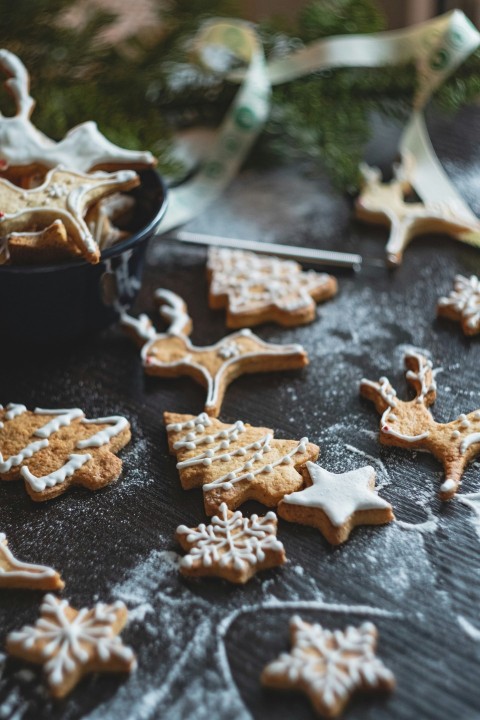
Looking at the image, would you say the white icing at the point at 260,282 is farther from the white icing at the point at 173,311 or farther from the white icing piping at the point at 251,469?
the white icing piping at the point at 251,469

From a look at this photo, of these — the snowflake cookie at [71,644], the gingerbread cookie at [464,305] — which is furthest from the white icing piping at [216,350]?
the snowflake cookie at [71,644]

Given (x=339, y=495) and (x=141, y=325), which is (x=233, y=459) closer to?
(x=339, y=495)

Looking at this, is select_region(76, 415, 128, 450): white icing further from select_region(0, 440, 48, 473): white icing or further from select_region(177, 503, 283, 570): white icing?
select_region(177, 503, 283, 570): white icing

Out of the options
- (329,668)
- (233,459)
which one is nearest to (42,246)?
(233,459)

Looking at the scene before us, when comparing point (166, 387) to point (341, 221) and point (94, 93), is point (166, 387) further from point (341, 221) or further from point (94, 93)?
point (94, 93)

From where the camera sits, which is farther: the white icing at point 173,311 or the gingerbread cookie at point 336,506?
the white icing at point 173,311

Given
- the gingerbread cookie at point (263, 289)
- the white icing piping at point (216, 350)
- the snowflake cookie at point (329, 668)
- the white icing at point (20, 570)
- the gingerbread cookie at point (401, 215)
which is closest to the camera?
the snowflake cookie at point (329, 668)

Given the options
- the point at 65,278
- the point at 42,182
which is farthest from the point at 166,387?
the point at 42,182
